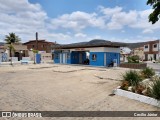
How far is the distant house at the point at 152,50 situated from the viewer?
5868 cm

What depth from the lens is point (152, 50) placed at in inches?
2402

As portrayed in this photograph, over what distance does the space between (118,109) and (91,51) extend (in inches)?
1011

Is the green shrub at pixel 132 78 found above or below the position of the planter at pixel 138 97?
above

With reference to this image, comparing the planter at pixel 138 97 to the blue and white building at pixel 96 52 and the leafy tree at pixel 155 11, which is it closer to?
the leafy tree at pixel 155 11

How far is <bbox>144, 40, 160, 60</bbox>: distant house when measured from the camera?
58.7 metres

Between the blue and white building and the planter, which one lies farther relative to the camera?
the blue and white building

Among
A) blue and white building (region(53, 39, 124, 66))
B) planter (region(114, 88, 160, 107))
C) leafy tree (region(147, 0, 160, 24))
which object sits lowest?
planter (region(114, 88, 160, 107))

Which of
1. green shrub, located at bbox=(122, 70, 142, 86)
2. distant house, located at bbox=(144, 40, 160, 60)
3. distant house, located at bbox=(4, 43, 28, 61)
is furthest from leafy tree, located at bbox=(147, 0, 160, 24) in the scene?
distant house, located at bbox=(4, 43, 28, 61)

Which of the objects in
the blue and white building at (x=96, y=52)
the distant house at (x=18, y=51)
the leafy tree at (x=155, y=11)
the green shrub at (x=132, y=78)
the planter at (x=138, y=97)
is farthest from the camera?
the distant house at (x=18, y=51)

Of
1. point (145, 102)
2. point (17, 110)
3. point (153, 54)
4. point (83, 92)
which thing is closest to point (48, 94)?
point (83, 92)

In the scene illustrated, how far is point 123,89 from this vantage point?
9.83 meters

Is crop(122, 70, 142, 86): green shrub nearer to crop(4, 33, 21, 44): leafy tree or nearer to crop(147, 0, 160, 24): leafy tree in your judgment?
crop(147, 0, 160, 24): leafy tree

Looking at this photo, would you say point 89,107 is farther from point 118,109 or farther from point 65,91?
point 65,91

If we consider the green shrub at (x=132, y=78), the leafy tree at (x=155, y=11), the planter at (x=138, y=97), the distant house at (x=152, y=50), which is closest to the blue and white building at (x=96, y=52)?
the leafy tree at (x=155, y=11)
